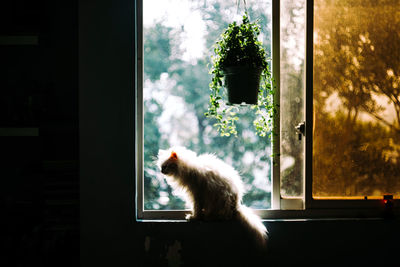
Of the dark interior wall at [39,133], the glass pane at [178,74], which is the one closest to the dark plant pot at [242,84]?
the glass pane at [178,74]

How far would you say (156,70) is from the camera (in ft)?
6.34

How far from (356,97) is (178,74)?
1119mm

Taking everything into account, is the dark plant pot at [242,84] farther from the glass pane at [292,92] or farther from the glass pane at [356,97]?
the glass pane at [356,97]

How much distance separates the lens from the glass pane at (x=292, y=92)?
192 cm

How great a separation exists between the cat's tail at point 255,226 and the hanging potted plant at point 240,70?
1.58 feet

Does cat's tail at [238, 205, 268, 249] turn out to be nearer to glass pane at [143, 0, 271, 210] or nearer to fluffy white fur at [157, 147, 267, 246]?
fluffy white fur at [157, 147, 267, 246]

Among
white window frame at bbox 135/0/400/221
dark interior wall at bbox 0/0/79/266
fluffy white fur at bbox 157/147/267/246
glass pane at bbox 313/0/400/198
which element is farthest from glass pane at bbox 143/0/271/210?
dark interior wall at bbox 0/0/79/266

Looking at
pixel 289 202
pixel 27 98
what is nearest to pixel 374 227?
pixel 289 202

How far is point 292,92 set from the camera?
193cm

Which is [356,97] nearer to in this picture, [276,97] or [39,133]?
[276,97]

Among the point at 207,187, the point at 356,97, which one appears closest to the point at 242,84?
the point at 207,187

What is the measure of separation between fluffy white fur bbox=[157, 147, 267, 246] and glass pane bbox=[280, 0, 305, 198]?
348mm

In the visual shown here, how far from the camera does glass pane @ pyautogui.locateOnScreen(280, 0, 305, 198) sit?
192 cm

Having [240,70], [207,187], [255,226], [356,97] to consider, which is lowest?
[255,226]
